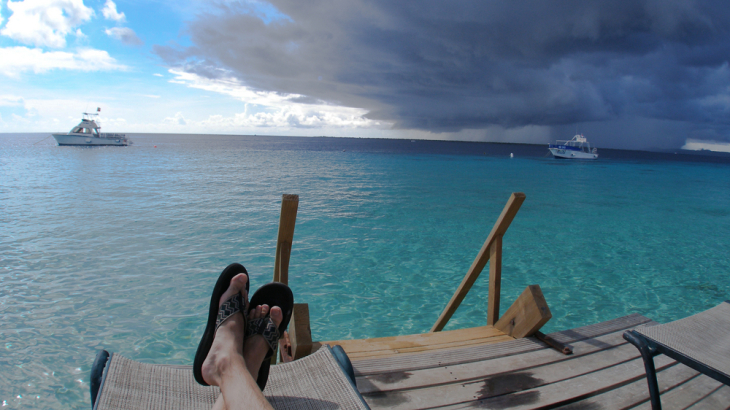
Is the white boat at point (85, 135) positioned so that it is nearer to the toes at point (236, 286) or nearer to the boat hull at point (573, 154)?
the toes at point (236, 286)

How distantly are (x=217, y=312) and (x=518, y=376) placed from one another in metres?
1.98

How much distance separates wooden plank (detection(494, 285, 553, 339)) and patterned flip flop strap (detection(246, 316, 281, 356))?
1923 millimetres

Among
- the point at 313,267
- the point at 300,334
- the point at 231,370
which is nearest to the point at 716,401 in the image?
the point at 300,334

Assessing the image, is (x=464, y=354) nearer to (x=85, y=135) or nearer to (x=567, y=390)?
(x=567, y=390)

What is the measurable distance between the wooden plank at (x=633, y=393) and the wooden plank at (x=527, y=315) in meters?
0.58

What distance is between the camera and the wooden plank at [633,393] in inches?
85.0

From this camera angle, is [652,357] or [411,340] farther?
[411,340]

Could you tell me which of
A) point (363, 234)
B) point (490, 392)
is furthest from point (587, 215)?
point (490, 392)

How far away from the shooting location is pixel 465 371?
2.40 m

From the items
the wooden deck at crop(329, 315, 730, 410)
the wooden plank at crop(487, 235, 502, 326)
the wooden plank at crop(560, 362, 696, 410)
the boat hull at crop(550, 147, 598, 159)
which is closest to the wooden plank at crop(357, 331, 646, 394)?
the wooden deck at crop(329, 315, 730, 410)

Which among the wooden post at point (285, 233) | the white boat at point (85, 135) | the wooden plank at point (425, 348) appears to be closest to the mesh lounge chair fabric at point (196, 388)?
the wooden plank at point (425, 348)

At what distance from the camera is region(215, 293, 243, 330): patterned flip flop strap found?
2.01 m

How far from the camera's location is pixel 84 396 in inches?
157

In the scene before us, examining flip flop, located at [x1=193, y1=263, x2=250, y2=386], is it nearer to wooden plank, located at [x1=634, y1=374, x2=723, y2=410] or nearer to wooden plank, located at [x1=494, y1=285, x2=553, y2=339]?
wooden plank, located at [x1=494, y1=285, x2=553, y2=339]
